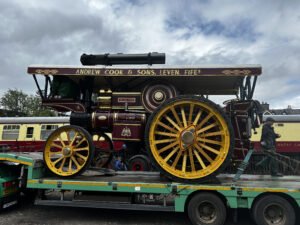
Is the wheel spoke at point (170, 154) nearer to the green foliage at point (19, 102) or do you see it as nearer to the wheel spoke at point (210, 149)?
the wheel spoke at point (210, 149)

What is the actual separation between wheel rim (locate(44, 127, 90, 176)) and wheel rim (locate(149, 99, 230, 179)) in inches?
61.6

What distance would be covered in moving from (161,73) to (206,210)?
2.82m

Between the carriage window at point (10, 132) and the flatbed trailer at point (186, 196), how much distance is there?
10.0 meters

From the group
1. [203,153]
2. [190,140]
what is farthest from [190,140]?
[203,153]

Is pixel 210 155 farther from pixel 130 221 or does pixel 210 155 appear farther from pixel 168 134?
pixel 130 221

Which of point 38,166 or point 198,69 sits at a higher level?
point 198,69

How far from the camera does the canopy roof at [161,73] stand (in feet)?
18.9

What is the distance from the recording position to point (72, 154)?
6.09m

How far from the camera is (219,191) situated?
506cm

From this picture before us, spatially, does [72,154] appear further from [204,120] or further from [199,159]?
[204,120]

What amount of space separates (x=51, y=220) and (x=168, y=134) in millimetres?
2946

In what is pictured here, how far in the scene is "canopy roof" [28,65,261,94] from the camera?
18.9 feet

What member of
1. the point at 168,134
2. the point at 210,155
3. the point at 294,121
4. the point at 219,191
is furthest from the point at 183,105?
the point at 294,121

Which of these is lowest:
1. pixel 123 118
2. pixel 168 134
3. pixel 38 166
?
pixel 38 166
